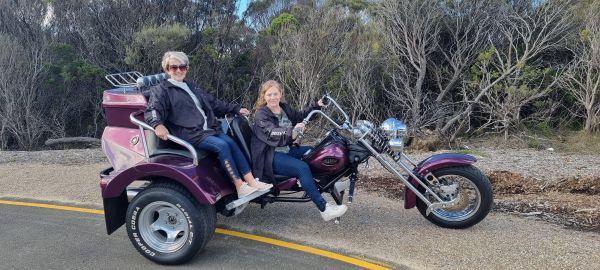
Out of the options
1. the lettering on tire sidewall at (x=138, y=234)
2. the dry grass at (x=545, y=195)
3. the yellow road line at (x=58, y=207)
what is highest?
the lettering on tire sidewall at (x=138, y=234)

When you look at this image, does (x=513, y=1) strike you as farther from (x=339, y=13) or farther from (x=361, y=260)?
(x=361, y=260)

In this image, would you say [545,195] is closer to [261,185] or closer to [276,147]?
[276,147]

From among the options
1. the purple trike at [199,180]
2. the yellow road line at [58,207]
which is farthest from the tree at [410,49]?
the yellow road line at [58,207]

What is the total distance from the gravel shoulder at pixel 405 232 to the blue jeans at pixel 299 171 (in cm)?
52

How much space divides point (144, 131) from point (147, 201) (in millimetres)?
663

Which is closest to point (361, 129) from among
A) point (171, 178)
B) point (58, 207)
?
point (171, 178)

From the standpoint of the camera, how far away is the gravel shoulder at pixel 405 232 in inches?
174

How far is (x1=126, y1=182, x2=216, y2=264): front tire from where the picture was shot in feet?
14.3

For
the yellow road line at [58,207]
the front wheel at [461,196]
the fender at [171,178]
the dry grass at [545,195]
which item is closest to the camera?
the fender at [171,178]

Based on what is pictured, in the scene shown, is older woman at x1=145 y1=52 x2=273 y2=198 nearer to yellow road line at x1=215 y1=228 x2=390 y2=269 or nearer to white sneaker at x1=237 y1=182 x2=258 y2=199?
white sneaker at x1=237 y1=182 x2=258 y2=199

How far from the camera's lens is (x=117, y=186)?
14.9 ft

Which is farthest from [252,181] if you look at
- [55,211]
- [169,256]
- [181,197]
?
[55,211]

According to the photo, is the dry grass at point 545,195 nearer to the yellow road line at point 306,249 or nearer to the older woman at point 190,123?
the yellow road line at point 306,249

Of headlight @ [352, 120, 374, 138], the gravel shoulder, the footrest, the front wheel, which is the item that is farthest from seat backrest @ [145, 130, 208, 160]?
the front wheel
